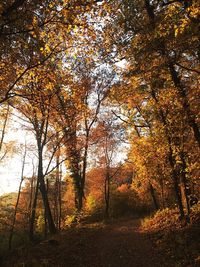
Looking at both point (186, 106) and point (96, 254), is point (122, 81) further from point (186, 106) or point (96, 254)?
point (96, 254)

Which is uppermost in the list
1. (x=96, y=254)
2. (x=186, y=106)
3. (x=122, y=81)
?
(x=122, y=81)

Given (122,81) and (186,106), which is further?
(122,81)

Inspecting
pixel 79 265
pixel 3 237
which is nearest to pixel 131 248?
pixel 79 265

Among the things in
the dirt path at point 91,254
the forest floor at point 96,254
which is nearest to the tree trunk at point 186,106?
the forest floor at point 96,254

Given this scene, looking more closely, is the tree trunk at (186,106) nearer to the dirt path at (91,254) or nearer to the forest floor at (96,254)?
the forest floor at (96,254)

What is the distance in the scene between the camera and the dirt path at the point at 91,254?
9.31 meters

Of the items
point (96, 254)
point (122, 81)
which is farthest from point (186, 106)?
point (96, 254)

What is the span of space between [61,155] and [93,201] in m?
15.1

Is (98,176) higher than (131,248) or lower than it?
higher

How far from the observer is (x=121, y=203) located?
1483 inches

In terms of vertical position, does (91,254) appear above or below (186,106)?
below

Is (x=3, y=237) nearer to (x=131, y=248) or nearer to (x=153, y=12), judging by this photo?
(x=131, y=248)

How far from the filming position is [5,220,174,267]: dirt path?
9312mm

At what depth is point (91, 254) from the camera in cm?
1098
